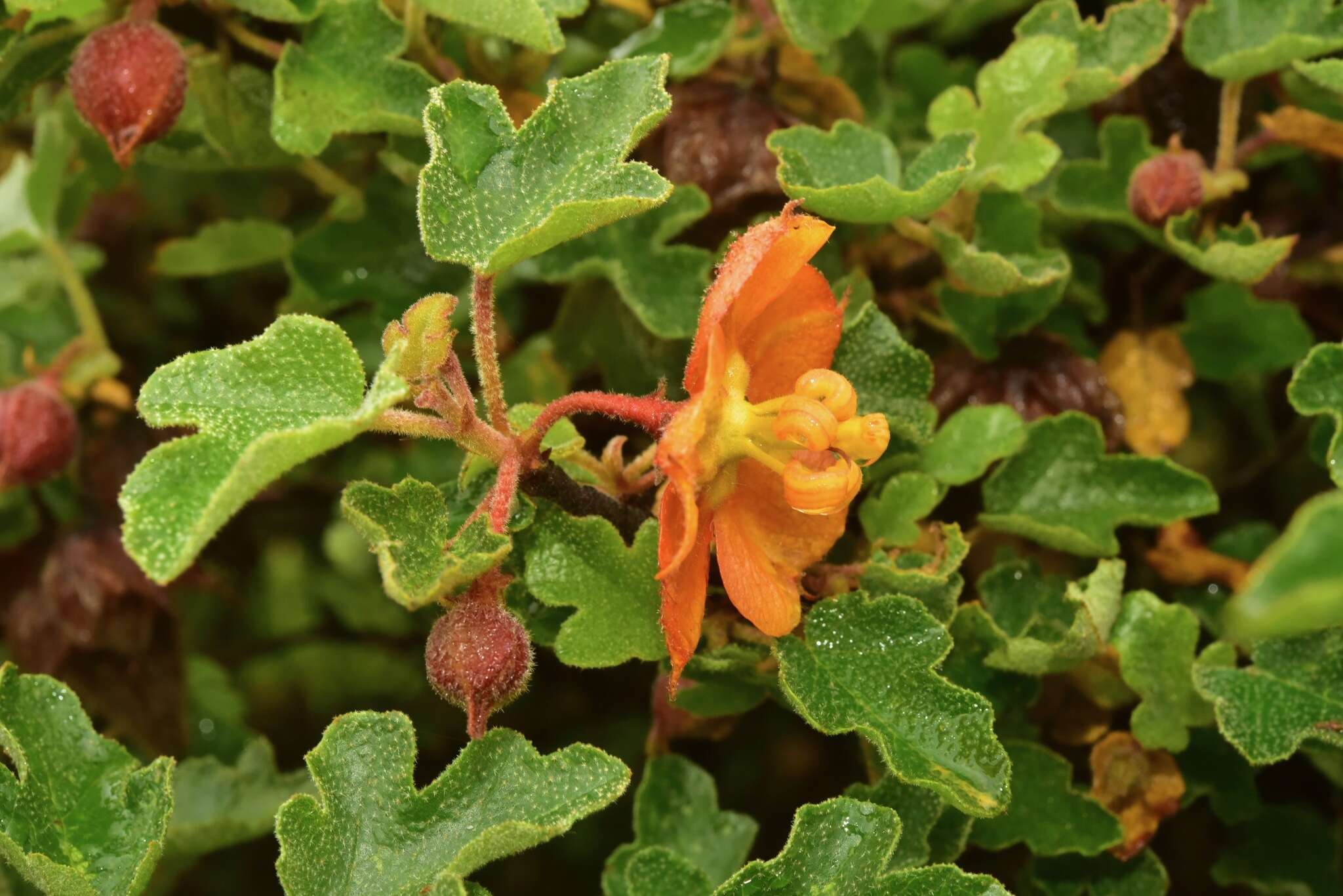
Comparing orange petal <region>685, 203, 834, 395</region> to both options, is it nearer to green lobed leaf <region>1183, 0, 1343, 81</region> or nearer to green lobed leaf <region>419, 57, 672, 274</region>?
green lobed leaf <region>419, 57, 672, 274</region>

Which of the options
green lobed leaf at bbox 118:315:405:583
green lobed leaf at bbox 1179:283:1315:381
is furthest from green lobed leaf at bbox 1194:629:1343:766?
green lobed leaf at bbox 118:315:405:583

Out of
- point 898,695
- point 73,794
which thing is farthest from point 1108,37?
point 73,794

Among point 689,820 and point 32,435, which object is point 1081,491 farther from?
point 32,435

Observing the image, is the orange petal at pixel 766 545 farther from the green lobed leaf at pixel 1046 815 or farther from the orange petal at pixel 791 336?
the green lobed leaf at pixel 1046 815

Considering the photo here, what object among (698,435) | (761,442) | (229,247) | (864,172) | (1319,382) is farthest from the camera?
(229,247)

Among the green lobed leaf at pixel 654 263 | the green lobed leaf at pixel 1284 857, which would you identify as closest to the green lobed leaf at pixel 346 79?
the green lobed leaf at pixel 654 263
